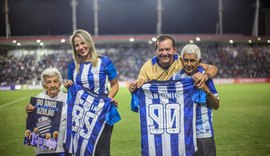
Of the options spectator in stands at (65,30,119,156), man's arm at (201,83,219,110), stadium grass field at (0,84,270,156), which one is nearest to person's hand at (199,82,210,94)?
man's arm at (201,83,219,110)

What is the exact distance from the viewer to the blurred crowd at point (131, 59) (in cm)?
4068

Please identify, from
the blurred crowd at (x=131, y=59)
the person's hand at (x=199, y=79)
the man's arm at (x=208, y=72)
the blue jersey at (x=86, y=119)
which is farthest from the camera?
the blurred crowd at (x=131, y=59)

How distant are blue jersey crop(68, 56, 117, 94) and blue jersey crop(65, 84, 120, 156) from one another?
0.08 meters

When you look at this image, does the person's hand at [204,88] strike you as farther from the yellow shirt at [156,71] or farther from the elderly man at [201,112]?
the yellow shirt at [156,71]

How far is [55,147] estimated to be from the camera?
14.6 ft

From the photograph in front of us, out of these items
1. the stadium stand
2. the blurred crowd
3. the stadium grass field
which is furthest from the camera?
the stadium stand

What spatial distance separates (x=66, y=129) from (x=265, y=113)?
416 inches

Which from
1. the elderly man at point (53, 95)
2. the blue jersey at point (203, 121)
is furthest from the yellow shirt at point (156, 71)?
the elderly man at point (53, 95)

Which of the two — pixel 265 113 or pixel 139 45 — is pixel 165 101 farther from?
pixel 139 45

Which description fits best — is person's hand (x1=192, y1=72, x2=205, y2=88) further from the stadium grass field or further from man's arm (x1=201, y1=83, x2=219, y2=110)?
the stadium grass field

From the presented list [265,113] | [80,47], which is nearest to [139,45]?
[265,113]

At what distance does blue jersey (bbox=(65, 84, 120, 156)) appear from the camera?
437cm

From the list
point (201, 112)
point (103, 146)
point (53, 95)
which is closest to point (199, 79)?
point (201, 112)

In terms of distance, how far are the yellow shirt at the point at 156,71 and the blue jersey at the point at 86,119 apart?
1.78ft
